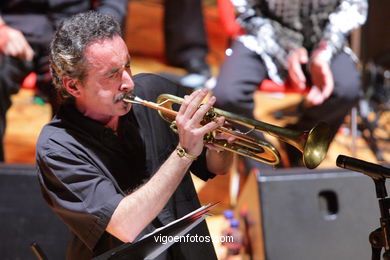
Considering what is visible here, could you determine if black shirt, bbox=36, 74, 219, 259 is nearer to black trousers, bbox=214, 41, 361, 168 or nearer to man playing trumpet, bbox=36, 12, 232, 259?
man playing trumpet, bbox=36, 12, 232, 259

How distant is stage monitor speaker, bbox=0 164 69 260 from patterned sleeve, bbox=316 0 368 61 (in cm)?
158

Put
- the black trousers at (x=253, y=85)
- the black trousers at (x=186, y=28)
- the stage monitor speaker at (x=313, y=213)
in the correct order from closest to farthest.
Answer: the stage monitor speaker at (x=313, y=213) → the black trousers at (x=253, y=85) → the black trousers at (x=186, y=28)

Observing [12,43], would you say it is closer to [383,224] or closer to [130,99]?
[130,99]

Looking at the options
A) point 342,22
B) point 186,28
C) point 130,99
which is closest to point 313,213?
point 130,99

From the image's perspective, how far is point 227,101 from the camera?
3012 millimetres

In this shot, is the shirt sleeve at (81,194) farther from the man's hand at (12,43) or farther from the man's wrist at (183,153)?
the man's hand at (12,43)

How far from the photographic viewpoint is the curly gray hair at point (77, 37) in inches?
65.0

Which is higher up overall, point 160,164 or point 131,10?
point 131,10

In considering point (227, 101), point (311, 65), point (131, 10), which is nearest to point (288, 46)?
point (311, 65)

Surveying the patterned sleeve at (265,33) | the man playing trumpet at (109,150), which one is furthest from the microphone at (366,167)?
the patterned sleeve at (265,33)

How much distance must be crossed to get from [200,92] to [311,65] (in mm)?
1541

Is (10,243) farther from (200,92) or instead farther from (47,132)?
(200,92)

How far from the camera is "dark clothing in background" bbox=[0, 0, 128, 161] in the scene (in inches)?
119

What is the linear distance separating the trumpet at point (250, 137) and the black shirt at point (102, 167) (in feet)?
0.33
